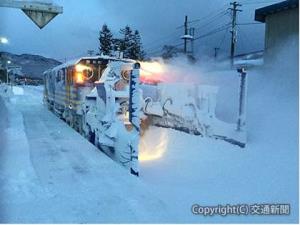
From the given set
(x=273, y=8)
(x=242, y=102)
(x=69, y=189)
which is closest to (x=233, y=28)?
(x=273, y=8)

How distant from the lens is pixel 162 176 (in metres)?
7.49

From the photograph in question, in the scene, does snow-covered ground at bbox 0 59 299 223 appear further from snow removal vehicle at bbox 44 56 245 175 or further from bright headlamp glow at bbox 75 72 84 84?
bright headlamp glow at bbox 75 72 84 84

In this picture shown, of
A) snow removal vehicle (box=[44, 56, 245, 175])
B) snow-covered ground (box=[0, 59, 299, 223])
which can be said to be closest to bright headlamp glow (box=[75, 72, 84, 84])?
snow removal vehicle (box=[44, 56, 245, 175])

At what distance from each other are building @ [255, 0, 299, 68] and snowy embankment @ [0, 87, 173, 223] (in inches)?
308

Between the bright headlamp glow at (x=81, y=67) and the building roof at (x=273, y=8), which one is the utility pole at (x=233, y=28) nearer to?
the building roof at (x=273, y=8)

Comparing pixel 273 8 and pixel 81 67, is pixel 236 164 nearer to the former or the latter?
pixel 81 67

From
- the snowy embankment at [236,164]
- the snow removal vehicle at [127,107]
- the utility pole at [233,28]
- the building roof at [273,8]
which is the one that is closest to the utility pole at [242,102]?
the snow removal vehicle at [127,107]

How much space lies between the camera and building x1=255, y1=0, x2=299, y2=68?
46.5 feet

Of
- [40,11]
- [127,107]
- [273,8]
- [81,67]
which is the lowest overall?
[127,107]

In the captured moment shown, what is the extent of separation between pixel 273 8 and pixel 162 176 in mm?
10230

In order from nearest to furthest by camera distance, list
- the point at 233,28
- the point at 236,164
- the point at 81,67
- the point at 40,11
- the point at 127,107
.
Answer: the point at 236,164
the point at 40,11
the point at 127,107
the point at 81,67
the point at 233,28

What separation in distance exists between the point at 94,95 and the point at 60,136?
2.04m

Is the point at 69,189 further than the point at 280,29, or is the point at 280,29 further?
the point at 280,29

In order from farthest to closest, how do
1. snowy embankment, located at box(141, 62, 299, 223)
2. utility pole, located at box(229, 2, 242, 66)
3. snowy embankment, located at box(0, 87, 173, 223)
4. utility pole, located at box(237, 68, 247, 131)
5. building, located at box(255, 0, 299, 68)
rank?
utility pole, located at box(229, 2, 242, 66), building, located at box(255, 0, 299, 68), utility pole, located at box(237, 68, 247, 131), snowy embankment, located at box(141, 62, 299, 223), snowy embankment, located at box(0, 87, 173, 223)
